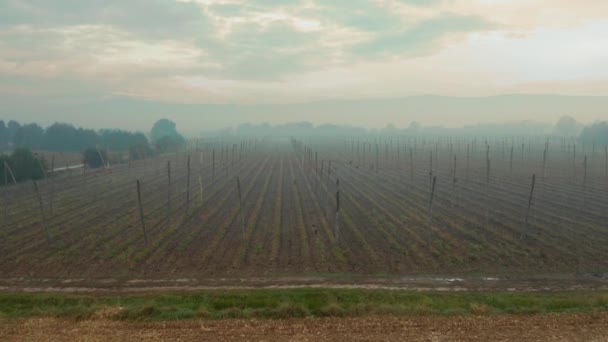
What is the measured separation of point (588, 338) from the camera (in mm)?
7914

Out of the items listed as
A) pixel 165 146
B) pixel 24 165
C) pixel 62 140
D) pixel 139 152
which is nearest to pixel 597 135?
pixel 165 146

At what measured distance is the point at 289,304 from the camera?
9.91m

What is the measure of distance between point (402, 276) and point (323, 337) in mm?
6444

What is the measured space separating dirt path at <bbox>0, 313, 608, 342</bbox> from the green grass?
0.58m

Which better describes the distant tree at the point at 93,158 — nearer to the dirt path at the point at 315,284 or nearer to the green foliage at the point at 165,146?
the green foliage at the point at 165,146

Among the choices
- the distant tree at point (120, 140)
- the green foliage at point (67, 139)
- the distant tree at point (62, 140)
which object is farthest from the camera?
the distant tree at point (120, 140)

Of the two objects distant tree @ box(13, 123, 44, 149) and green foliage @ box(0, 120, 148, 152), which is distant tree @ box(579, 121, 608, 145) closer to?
green foliage @ box(0, 120, 148, 152)

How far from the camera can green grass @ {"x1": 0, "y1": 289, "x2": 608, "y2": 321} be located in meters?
9.54

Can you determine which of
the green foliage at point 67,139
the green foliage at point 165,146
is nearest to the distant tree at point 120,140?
the green foliage at point 67,139

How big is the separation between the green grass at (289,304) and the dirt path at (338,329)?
1.89ft

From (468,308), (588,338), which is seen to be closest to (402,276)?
(468,308)

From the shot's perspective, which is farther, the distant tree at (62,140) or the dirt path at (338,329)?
the distant tree at (62,140)

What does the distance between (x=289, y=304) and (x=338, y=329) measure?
6.01ft

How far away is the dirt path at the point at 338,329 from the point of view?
316 inches
